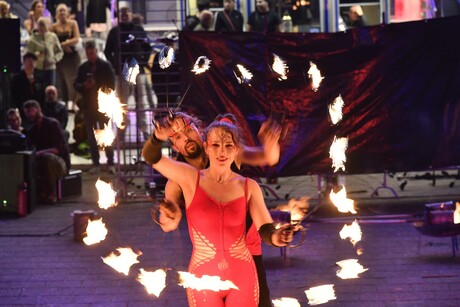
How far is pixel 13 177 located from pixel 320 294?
6575 mm

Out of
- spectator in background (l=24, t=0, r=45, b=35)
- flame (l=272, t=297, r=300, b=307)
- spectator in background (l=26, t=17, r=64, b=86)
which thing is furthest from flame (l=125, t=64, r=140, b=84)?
spectator in background (l=24, t=0, r=45, b=35)

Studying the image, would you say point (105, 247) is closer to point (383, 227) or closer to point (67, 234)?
point (67, 234)

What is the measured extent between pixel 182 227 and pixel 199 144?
6409 millimetres

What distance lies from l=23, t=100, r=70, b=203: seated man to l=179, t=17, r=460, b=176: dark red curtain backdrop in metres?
2.95

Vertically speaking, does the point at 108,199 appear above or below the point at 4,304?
above

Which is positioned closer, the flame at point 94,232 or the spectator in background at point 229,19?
the flame at point 94,232

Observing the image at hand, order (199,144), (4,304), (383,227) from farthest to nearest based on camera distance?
1. (383,227)
2. (4,304)
3. (199,144)

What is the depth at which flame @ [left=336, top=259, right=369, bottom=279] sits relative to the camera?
959 centimetres

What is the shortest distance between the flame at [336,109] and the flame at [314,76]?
12.7 inches

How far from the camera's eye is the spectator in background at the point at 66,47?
735 inches

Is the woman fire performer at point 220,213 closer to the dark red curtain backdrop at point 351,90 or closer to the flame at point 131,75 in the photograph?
the flame at point 131,75

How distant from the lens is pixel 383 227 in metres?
12.2

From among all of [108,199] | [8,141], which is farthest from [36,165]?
[108,199]

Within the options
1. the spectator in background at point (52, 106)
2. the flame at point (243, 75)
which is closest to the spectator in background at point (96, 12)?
the spectator in background at point (52, 106)
